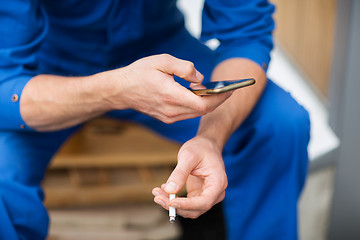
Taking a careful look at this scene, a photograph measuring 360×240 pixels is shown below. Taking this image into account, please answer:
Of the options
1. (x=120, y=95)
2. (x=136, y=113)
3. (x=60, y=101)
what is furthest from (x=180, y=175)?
(x=136, y=113)

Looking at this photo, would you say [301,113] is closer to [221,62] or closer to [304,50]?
[221,62]

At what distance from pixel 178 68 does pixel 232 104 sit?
16 centimetres

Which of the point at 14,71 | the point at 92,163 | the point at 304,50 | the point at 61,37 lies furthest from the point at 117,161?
the point at 304,50

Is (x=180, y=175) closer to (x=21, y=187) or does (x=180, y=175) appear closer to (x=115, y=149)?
(x=21, y=187)

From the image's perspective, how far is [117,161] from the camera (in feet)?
3.90

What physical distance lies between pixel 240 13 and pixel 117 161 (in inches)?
22.2

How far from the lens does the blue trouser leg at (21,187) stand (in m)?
0.67

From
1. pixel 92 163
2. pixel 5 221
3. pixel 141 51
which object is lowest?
pixel 92 163

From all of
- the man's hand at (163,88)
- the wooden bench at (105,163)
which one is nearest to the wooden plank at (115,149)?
the wooden bench at (105,163)

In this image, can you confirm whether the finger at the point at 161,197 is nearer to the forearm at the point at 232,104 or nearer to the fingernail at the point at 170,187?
the fingernail at the point at 170,187

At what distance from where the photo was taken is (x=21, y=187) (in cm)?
69

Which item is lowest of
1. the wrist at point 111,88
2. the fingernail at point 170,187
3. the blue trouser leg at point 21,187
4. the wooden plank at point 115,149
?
the wooden plank at point 115,149

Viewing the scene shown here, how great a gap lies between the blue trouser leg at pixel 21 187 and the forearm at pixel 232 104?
284 millimetres

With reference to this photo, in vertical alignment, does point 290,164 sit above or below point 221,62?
below
